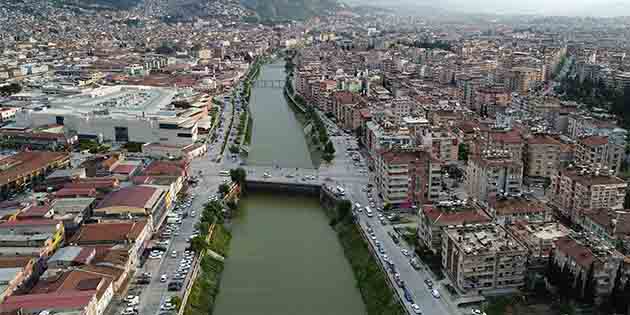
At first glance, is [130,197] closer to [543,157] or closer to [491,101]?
[543,157]

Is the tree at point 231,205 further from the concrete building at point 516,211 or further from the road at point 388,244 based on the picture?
the concrete building at point 516,211

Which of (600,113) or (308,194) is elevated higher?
(600,113)

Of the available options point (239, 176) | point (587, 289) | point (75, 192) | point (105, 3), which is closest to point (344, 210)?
point (239, 176)

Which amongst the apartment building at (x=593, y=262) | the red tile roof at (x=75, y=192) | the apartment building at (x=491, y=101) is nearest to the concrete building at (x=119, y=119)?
the red tile roof at (x=75, y=192)

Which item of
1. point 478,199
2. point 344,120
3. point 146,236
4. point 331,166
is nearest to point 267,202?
point 331,166

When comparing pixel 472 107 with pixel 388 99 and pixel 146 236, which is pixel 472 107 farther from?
pixel 146 236

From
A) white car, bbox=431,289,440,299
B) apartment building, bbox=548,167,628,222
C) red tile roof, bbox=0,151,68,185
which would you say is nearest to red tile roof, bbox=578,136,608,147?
apartment building, bbox=548,167,628,222

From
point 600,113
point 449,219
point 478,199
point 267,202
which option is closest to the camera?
point 449,219
